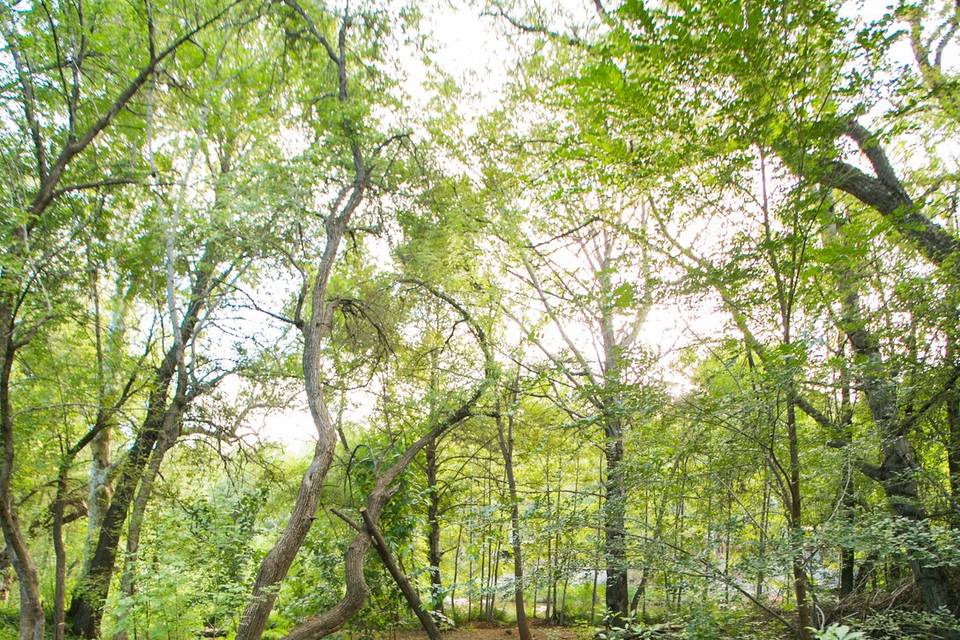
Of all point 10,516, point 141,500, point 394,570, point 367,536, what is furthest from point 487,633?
point 10,516

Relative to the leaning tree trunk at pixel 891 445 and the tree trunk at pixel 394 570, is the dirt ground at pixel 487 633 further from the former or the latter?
the leaning tree trunk at pixel 891 445

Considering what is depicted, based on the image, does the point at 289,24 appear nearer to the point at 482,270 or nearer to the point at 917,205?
the point at 482,270

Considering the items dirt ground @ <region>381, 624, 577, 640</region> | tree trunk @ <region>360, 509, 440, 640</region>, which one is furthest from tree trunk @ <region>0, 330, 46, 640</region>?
dirt ground @ <region>381, 624, 577, 640</region>

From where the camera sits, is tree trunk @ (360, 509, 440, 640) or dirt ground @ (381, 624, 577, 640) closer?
tree trunk @ (360, 509, 440, 640)

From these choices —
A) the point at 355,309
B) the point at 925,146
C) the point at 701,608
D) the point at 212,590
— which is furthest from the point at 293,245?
the point at 925,146

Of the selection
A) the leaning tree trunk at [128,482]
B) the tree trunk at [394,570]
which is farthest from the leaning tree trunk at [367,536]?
the leaning tree trunk at [128,482]

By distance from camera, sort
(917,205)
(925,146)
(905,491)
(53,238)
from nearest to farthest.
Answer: (917,205) → (905,491) → (53,238) → (925,146)

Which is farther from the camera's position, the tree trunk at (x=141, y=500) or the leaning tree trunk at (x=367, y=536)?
the tree trunk at (x=141, y=500)

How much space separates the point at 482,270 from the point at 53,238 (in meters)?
4.54

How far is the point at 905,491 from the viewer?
4.15 m

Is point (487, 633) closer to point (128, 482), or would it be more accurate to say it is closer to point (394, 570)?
point (394, 570)

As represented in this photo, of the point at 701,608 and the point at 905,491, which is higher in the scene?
the point at 905,491

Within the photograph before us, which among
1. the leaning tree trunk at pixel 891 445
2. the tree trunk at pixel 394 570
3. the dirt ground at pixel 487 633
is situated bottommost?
the dirt ground at pixel 487 633

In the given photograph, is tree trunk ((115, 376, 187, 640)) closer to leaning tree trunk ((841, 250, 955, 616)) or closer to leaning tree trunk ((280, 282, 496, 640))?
leaning tree trunk ((280, 282, 496, 640))
